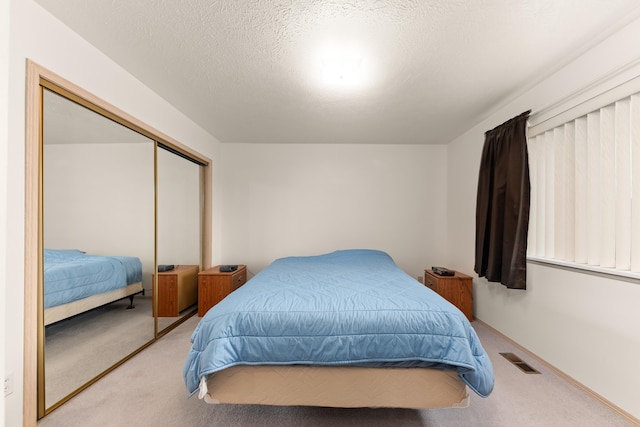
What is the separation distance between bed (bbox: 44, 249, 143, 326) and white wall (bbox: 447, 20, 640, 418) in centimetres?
344

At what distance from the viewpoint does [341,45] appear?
1749 mm

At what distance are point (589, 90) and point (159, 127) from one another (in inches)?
136

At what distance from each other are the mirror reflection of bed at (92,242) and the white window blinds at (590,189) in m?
3.46

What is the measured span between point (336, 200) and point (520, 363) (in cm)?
266

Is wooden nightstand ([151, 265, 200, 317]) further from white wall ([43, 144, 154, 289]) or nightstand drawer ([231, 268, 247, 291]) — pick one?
nightstand drawer ([231, 268, 247, 291])

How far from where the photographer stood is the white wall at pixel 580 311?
5.14 feet

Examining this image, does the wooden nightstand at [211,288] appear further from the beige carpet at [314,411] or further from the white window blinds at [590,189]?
the white window blinds at [590,189]

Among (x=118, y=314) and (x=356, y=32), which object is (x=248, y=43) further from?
(x=118, y=314)

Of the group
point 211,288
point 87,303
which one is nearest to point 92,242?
point 87,303

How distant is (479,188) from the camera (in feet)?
9.42

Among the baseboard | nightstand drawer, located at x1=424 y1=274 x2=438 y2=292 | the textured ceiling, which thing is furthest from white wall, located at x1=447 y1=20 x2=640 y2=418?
nightstand drawer, located at x1=424 y1=274 x2=438 y2=292

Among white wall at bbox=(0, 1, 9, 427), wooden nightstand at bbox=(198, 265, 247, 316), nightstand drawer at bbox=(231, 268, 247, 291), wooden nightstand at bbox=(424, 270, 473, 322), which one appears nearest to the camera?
white wall at bbox=(0, 1, 9, 427)

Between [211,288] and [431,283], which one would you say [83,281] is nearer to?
[211,288]

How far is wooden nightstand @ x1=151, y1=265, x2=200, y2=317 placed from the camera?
2.73m
